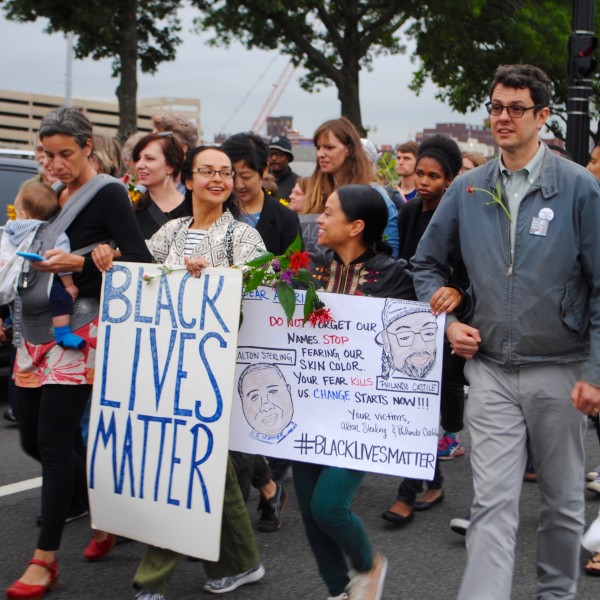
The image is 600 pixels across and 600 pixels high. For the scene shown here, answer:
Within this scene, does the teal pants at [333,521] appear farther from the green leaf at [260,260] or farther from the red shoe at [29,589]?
the red shoe at [29,589]

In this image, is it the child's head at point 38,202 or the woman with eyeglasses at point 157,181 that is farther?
the woman with eyeglasses at point 157,181

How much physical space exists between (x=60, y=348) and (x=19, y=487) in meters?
1.93

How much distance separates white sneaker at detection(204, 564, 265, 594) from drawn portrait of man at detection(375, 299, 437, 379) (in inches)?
44.0

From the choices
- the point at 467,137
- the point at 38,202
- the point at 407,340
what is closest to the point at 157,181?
the point at 38,202

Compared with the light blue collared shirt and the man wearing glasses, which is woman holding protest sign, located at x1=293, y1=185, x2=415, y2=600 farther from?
the light blue collared shirt

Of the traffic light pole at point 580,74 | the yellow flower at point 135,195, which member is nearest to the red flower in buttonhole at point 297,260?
the yellow flower at point 135,195

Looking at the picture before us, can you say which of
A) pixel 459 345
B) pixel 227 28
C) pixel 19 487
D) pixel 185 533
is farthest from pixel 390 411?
pixel 227 28

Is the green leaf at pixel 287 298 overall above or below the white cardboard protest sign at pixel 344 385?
above

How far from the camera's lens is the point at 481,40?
2836 centimetres

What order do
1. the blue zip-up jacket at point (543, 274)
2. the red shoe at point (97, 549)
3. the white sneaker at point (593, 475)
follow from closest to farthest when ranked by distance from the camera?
the blue zip-up jacket at point (543, 274), the red shoe at point (97, 549), the white sneaker at point (593, 475)

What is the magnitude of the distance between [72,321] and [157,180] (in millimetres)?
1782

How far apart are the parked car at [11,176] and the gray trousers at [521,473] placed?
17.9 ft

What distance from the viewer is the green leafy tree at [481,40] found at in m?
25.8

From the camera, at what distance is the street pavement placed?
14.3 feet
